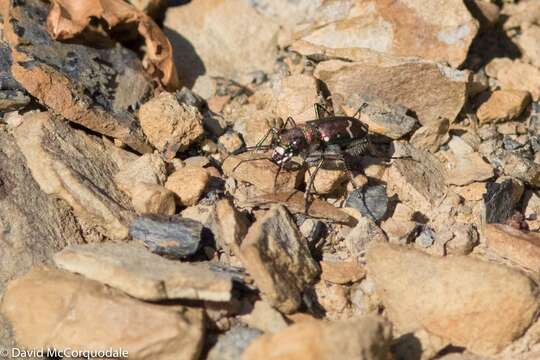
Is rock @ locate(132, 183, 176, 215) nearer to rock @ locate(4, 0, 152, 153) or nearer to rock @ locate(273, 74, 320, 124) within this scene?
rock @ locate(4, 0, 152, 153)

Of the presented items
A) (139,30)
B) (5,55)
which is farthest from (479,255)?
(5,55)

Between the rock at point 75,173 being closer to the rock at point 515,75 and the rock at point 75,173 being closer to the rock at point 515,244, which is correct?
the rock at point 515,244

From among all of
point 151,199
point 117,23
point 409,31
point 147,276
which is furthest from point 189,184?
point 409,31

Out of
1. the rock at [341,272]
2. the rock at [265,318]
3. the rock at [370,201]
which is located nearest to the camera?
the rock at [265,318]

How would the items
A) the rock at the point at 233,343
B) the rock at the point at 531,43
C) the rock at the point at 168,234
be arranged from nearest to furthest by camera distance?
the rock at the point at 233,343
the rock at the point at 168,234
the rock at the point at 531,43

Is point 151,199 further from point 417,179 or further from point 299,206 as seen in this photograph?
point 417,179

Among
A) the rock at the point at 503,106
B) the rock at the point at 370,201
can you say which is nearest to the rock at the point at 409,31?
the rock at the point at 503,106
